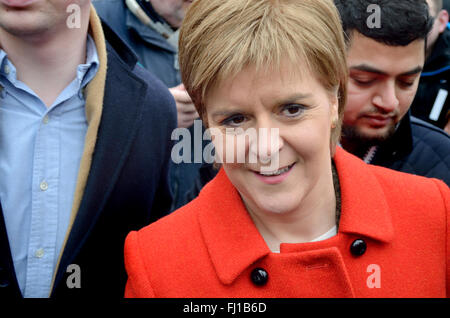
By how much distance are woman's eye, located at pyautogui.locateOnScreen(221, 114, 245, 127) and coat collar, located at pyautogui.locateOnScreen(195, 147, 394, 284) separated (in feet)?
1.17

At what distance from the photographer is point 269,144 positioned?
1809 mm

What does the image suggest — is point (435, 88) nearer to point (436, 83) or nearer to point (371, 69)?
point (436, 83)

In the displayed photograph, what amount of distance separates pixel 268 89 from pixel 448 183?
1.09m

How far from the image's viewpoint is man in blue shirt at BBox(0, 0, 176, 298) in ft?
7.54

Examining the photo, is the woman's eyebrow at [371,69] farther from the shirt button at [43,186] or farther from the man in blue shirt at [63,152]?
the shirt button at [43,186]

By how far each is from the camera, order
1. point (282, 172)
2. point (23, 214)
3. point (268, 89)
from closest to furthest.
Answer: point (268, 89) < point (282, 172) < point (23, 214)

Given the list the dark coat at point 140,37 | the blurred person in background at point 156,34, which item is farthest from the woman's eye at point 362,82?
the dark coat at point 140,37

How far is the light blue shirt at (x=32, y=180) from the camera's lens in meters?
2.30

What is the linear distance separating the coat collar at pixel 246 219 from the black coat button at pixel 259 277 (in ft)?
0.12

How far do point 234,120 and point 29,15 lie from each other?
92 centimetres

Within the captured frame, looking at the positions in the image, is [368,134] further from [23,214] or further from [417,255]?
[23,214]

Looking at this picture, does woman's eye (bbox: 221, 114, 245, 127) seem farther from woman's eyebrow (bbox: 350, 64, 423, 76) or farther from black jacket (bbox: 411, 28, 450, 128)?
black jacket (bbox: 411, 28, 450, 128)

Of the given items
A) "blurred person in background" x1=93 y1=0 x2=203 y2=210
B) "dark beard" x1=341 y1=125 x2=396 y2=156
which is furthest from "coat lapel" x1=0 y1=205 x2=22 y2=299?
"dark beard" x1=341 y1=125 x2=396 y2=156
